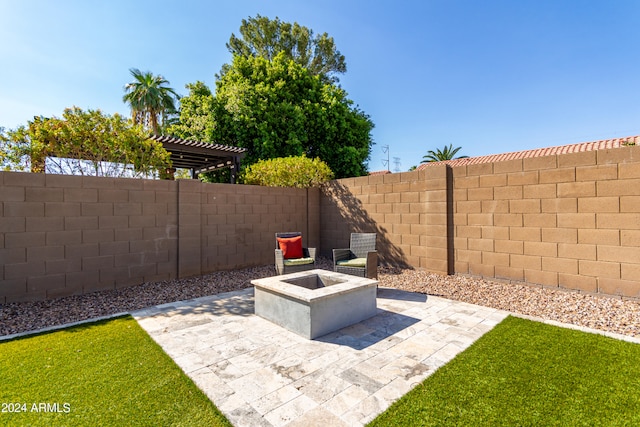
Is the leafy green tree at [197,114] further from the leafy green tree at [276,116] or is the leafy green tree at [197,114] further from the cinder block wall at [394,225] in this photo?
the cinder block wall at [394,225]

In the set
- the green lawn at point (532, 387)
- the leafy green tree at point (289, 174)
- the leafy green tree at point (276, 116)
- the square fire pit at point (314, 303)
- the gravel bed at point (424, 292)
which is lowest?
the green lawn at point (532, 387)

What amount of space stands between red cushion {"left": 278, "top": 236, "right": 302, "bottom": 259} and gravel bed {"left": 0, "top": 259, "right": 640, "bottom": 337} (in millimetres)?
1003

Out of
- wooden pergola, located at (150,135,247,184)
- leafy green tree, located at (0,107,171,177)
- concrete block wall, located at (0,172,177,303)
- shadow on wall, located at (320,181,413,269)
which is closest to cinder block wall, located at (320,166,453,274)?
shadow on wall, located at (320,181,413,269)

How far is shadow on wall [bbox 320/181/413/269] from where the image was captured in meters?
7.07

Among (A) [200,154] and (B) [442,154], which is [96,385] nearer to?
(A) [200,154]

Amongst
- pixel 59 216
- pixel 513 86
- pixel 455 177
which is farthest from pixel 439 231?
pixel 513 86

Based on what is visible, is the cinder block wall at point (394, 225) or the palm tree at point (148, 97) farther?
the palm tree at point (148, 97)

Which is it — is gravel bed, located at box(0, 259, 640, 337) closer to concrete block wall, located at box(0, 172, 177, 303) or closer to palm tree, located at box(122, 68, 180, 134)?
concrete block wall, located at box(0, 172, 177, 303)

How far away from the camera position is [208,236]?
6520mm

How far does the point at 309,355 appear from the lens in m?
2.99

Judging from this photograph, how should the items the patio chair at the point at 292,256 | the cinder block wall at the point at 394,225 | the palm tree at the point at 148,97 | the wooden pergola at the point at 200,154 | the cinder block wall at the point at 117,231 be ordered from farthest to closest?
the palm tree at the point at 148,97, the wooden pergola at the point at 200,154, the patio chair at the point at 292,256, the cinder block wall at the point at 117,231, the cinder block wall at the point at 394,225

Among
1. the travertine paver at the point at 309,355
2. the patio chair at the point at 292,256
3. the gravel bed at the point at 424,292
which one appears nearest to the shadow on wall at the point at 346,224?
the gravel bed at the point at 424,292

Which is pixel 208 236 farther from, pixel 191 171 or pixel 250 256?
pixel 191 171

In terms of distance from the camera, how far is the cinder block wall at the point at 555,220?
420cm
